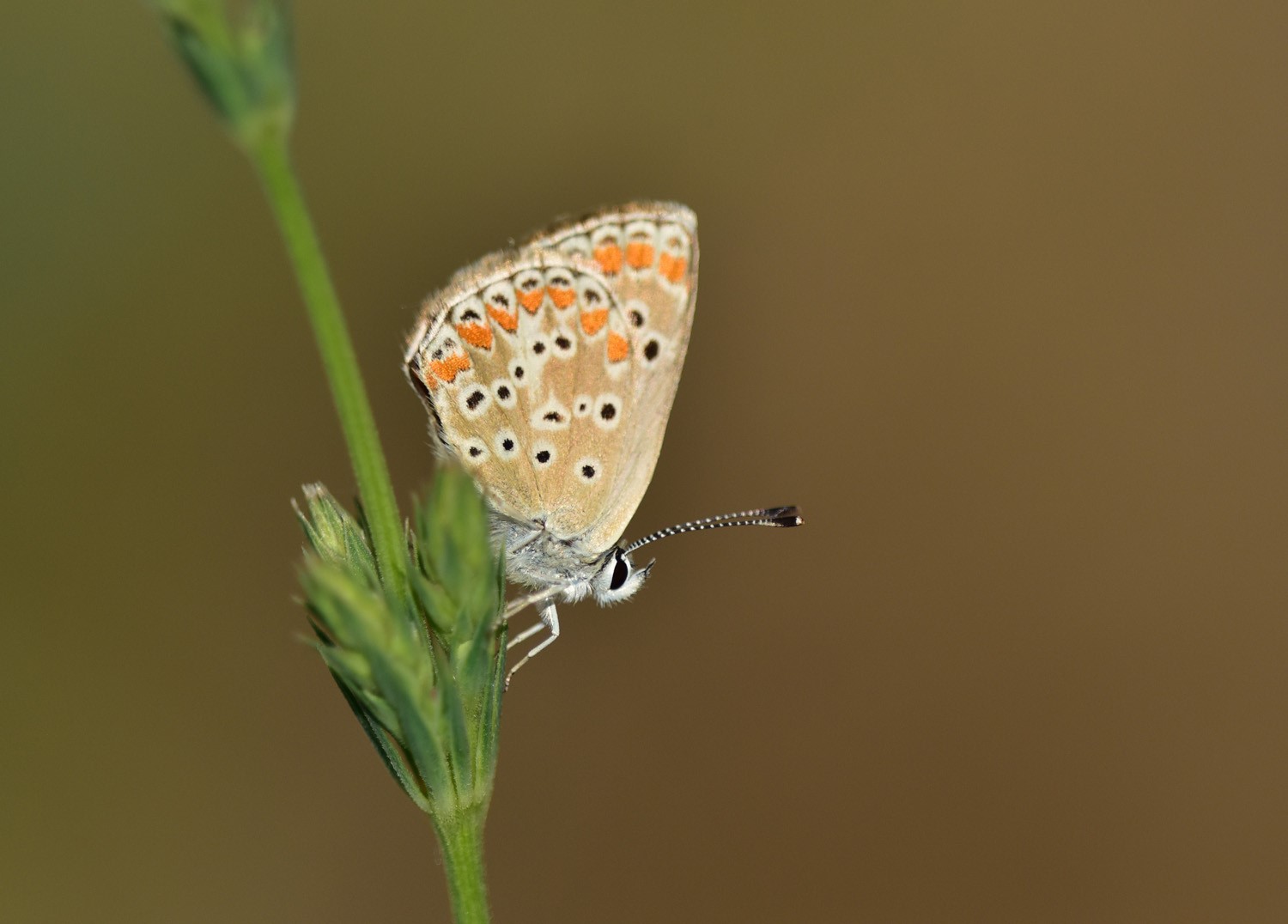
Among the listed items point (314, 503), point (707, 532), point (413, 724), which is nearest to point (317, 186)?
point (707, 532)

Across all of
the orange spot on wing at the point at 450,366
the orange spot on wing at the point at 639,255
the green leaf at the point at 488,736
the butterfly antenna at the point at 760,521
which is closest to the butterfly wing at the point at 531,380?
the orange spot on wing at the point at 450,366

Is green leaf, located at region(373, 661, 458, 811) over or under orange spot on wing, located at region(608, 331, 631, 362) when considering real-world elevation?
under

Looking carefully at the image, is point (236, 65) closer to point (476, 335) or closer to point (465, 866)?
point (465, 866)

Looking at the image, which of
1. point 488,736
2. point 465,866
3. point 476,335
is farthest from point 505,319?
point 465,866

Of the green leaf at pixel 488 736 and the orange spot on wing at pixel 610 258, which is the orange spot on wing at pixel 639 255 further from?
the green leaf at pixel 488 736

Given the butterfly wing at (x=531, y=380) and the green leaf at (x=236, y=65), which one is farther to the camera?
the butterfly wing at (x=531, y=380)

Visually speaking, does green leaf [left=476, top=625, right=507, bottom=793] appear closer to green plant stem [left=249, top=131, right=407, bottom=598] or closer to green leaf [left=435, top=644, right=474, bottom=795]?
green leaf [left=435, top=644, right=474, bottom=795]

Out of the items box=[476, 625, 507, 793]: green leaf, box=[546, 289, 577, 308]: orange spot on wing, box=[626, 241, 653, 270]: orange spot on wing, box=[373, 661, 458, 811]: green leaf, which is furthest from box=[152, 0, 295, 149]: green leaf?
box=[626, 241, 653, 270]: orange spot on wing
